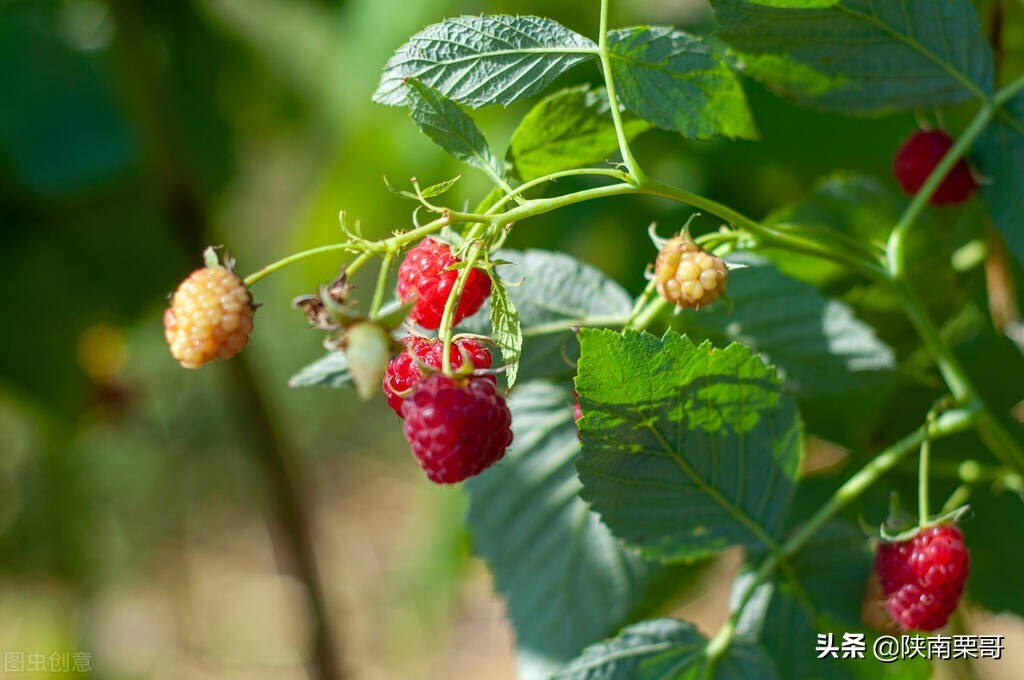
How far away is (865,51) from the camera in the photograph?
530 mm

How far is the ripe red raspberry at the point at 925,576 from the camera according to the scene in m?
0.50

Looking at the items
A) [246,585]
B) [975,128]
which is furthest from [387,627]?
[975,128]

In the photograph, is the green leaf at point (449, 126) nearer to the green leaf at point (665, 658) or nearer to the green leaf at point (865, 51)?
the green leaf at point (865, 51)

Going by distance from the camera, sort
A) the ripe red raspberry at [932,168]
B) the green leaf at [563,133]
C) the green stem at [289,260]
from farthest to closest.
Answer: the ripe red raspberry at [932,168] < the green leaf at [563,133] < the green stem at [289,260]

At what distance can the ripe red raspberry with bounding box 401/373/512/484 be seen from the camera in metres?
0.39

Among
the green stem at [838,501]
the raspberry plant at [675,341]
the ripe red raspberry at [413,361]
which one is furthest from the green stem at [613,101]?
the green stem at [838,501]

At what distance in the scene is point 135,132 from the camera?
121 centimetres

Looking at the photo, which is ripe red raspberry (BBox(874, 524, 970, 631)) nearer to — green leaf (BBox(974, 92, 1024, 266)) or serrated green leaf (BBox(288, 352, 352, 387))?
green leaf (BBox(974, 92, 1024, 266))

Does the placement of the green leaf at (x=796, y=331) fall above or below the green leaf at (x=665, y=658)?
above

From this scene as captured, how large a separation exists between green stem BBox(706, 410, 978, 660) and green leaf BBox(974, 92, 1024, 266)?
11cm

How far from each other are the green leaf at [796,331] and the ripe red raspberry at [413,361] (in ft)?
0.56

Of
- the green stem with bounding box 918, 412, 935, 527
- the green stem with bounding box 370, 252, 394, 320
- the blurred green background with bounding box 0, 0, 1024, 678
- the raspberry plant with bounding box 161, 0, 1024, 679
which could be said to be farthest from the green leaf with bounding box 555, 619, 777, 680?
the blurred green background with bounding box 0, 0, 1024, 678

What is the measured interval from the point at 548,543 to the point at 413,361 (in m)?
0.24

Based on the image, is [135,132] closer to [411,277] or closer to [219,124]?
[219,124]
